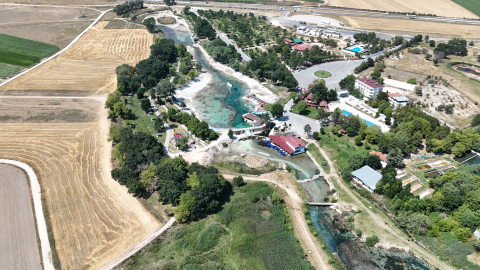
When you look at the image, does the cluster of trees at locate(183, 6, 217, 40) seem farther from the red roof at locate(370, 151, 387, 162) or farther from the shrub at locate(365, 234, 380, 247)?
the shrub at locate(365, 234, 380, 247)

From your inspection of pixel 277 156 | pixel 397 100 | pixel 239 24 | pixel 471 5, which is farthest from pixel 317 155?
pixel 471 5

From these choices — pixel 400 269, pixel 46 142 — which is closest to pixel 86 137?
pixel 46 142

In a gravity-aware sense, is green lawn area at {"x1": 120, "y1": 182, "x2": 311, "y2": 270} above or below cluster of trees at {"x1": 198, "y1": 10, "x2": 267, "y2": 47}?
below

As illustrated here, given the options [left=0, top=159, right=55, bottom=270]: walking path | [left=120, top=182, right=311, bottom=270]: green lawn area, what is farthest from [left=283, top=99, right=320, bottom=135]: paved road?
[left=0, top=159, right=55, bottom=270]: walking path

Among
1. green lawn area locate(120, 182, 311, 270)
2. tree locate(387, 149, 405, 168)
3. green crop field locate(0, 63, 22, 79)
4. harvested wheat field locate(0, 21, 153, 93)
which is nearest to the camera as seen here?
green lawn area locate(120, 182, 311, 270)

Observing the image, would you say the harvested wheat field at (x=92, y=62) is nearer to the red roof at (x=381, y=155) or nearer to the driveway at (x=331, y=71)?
the driveway at (x=331, y=71)

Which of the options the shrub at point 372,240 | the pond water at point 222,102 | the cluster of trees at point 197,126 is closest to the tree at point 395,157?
the shrub at point 372,240

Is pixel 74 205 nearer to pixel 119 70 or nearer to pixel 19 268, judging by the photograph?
pixel 19 268
